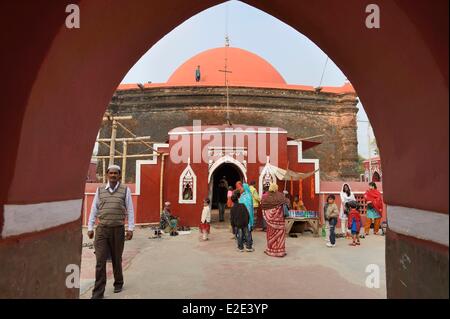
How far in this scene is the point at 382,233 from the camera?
9844 mm

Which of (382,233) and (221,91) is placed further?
(221,91)

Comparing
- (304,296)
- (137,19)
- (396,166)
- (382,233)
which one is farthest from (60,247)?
(382,233)

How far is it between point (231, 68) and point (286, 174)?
1142cm

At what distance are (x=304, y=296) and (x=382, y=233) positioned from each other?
6.66 meters

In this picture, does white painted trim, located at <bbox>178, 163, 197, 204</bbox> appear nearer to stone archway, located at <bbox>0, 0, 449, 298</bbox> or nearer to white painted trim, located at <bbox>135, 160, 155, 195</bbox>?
white painted trim, located at <bbox>135, 160, 155, 195</bbox>

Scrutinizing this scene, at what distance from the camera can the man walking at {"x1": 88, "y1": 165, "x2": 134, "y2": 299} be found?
410cm

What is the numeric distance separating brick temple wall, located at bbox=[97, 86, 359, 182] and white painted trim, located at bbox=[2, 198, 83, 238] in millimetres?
15300

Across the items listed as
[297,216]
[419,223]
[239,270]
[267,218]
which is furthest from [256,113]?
[419,223]

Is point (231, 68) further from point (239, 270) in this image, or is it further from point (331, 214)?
point (239, 270)

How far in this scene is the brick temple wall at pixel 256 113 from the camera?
18031 mm

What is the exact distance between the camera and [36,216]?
2363 millimetres

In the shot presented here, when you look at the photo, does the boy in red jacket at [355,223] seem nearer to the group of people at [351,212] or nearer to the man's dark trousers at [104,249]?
the group of people at [351,212]

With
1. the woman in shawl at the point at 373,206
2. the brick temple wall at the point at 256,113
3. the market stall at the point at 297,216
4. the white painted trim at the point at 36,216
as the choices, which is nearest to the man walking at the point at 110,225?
the white painted trim at the point at 36,216
